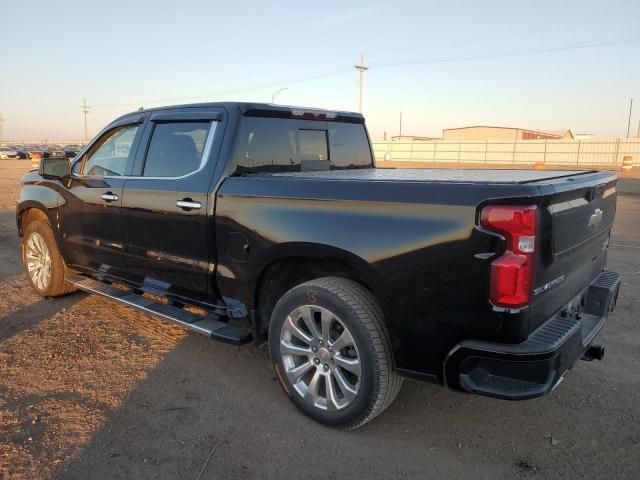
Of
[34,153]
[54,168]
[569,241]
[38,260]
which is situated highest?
[54,168]

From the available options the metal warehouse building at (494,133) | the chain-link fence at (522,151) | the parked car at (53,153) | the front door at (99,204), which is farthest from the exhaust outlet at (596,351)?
the metal warehouse building at (494,133)

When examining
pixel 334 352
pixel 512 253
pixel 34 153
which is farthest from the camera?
pixel 34 153

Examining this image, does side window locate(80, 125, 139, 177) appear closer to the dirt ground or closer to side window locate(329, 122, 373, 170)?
the dirt ground

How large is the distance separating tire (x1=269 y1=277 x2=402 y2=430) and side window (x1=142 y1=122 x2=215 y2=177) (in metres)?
1.35

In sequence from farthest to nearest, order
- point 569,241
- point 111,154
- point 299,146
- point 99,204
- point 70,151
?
1. point 70,151
2. point 111,154
3. point 99,204
4. point 299,146
5. point 569,241

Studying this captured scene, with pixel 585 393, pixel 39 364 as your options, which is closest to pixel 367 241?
pixel 585 393

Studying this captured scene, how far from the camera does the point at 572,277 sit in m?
2.89

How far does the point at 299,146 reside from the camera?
4145 mm

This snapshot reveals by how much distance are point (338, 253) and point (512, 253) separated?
94 cm

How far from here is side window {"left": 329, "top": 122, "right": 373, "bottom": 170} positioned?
15.0 feet

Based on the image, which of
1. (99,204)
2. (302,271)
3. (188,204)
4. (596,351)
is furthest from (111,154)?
(596,351)

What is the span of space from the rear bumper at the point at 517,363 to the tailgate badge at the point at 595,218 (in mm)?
651

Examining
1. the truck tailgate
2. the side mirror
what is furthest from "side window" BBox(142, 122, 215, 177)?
the truck tailgate

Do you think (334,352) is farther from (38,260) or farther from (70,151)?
(70,151)
